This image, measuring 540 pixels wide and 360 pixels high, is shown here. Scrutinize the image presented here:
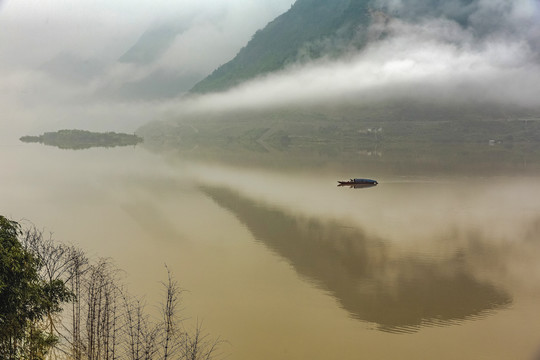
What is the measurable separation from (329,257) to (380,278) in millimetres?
5807

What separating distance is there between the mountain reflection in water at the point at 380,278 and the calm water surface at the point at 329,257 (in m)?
0.13

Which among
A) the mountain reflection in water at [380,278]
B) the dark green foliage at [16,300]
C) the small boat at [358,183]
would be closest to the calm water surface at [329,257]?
the mountain reflection in water at [380,278]

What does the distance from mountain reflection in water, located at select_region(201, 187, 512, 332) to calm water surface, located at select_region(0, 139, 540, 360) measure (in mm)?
130

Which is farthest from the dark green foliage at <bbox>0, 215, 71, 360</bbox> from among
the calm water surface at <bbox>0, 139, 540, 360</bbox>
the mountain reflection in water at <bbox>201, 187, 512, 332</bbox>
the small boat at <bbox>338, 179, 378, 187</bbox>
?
the small boat at <bbox>338, 179, 378, 187</bbox>

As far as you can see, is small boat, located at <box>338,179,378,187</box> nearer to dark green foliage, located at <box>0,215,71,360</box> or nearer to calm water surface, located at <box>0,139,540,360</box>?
calm water surface, located at <box>0,139,540,360</box>

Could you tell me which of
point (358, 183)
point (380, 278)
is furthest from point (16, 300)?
point (358, 183)

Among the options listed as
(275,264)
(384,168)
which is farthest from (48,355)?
(384,168)

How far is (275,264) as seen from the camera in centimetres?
3500

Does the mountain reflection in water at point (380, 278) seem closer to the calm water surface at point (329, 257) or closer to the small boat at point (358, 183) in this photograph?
the calm water surface at point (329, 257)

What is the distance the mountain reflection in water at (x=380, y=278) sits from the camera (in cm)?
2661

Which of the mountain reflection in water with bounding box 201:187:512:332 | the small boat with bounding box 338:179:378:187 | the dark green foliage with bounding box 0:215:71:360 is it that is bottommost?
the mountain reflection in water with bounding box 201:187:512:332

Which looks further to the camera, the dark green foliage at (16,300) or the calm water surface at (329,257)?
the calm water surface at (329,257)

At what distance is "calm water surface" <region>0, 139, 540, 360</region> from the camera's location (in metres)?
23.8

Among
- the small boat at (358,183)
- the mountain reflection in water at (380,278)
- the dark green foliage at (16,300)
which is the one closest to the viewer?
the dark green foliage at (16,300)
